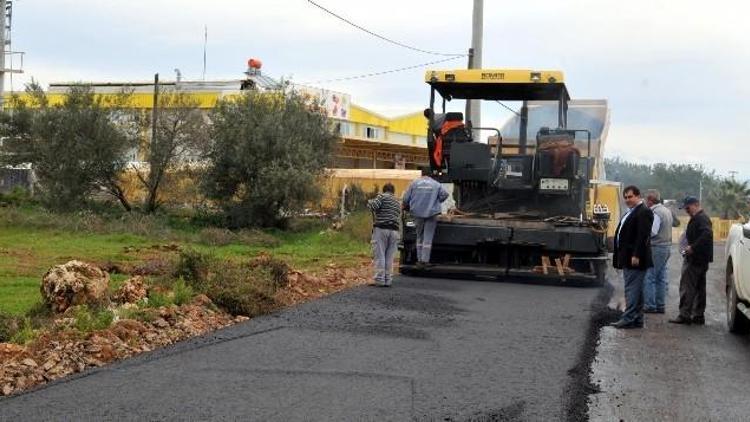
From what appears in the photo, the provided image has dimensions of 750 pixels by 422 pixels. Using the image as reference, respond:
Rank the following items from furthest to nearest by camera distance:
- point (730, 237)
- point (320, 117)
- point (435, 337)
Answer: point (320, 117)
point (730, 237)
point (435, 337)

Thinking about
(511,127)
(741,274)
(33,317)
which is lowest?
A: (33,317)

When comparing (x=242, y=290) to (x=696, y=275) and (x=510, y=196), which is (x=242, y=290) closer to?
(x=696, y=275)

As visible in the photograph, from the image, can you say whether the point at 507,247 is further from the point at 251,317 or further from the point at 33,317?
the point at 33,317

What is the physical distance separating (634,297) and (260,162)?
17459mm

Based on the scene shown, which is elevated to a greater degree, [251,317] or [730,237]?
[730,237]

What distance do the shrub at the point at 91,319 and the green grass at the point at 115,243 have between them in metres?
3.89

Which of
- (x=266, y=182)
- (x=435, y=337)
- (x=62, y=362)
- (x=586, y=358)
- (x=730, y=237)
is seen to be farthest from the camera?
(x=266, y=182)

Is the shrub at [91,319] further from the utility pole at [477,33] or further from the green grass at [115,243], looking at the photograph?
the utility pole at [477,33]

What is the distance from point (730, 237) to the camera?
36.0ft

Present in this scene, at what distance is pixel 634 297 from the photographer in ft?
32.4

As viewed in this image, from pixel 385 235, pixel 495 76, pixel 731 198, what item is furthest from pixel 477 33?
pixel 731 198

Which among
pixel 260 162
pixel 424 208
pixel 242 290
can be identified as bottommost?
pixel 242 290

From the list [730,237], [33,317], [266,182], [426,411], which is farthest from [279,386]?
[266,182]

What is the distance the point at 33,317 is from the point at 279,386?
12.5ft
